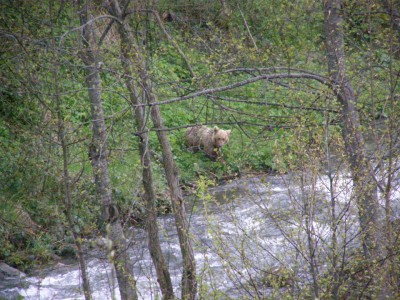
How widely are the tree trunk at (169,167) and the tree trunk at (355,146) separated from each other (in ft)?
5.85

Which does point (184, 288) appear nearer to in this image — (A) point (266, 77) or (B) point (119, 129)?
(B) point (119, 129)

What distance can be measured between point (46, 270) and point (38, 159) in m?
2.62

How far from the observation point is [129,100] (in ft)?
20.4

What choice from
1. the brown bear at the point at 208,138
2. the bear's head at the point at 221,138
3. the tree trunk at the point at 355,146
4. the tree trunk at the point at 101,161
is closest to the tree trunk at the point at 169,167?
the tree trunk at the point at 101,161

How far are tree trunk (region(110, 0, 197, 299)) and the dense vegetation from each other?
19cm

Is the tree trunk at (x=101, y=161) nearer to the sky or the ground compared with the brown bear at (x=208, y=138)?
nearer to the ground

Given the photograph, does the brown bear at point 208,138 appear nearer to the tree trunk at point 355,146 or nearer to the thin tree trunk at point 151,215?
the thin tree trunk at point 151,215

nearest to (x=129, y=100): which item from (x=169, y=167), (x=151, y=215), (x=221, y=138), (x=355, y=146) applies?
(x=169, y=167)

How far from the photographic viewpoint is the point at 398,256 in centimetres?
496

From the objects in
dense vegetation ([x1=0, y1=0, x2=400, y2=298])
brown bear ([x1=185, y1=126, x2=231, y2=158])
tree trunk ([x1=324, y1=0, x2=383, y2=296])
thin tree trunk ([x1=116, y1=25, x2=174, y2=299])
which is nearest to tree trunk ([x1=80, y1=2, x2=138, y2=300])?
dense vegetation ([x1=0, y1=0, x2=400, y2=298])

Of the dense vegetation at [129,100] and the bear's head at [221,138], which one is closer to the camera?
the dense vegetation at [129,100]

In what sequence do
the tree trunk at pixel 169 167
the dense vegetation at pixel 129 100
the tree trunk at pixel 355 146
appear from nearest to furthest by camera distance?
the tree trunk at pixel 355 146, the dense vegetation at pixel 129 100, the tree trunk at pixel 169 167

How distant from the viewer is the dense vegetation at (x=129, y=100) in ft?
18.5

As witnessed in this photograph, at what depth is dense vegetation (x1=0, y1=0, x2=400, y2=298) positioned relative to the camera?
5.64 metres
